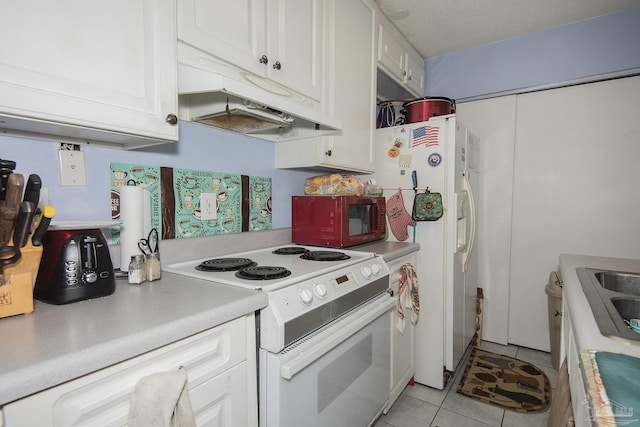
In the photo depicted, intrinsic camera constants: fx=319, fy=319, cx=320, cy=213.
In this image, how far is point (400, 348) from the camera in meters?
1.81

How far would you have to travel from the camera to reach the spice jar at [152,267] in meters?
1.09

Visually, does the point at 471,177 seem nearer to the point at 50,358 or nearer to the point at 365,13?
the point at 365,13

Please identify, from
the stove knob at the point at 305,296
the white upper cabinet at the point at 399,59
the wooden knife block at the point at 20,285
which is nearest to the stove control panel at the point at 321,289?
the stove knob at the point at 305,296

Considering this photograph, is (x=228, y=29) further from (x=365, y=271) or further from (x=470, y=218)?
(x=470, y=218)

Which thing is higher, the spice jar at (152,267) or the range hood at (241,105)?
the range hood at (241,105)

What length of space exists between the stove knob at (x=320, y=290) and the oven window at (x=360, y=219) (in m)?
0.72

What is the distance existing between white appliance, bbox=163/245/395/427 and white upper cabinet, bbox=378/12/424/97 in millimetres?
1431

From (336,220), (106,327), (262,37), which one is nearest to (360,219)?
(336,220)

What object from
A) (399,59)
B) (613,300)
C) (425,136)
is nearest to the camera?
(613,300)

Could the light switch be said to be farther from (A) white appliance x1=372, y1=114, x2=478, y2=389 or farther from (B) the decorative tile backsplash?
(A) white appliance x1=372, y1=114, x2=478, y2=389

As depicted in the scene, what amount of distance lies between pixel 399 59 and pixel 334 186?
1269 mm

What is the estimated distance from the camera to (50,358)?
1.83 ft

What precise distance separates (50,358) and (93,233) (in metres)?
0.43

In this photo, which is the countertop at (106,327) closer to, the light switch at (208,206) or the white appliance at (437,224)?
the light switch at (208,206)
